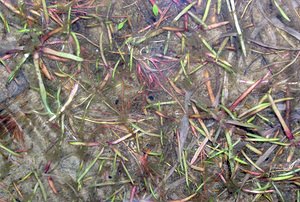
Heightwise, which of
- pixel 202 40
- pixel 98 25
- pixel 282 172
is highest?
pixel 98 25

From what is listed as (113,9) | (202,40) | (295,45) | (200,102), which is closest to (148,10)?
(113,9)

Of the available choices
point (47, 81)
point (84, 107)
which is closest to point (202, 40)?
point (84, 107)

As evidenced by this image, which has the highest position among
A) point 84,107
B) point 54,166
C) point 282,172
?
point 84,107

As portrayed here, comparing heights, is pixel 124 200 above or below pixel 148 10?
below

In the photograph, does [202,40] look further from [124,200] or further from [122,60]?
[124,200]

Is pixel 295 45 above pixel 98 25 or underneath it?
underneath

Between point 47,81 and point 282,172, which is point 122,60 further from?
point 282,172

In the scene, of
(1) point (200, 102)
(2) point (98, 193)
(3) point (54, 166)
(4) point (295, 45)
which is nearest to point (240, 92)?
(1) point (200, 102)
